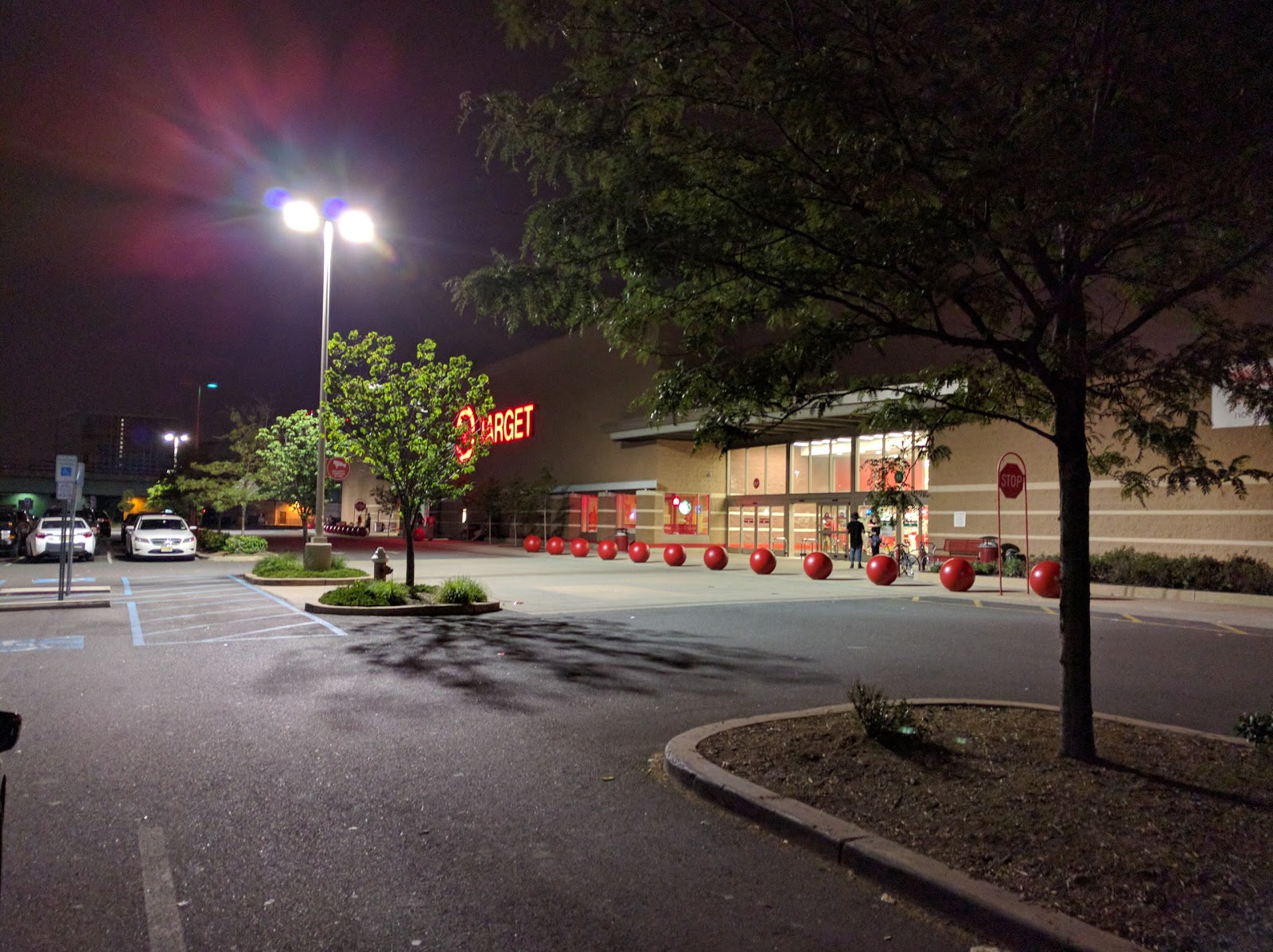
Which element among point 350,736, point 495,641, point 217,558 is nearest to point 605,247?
point 350,736

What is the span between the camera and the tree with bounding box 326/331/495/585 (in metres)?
15.7

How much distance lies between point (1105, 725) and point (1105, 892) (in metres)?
3.13

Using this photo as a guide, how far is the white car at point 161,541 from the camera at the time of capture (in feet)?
→ 97.6

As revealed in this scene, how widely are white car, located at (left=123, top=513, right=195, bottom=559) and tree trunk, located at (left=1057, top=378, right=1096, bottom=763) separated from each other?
99.7 ft

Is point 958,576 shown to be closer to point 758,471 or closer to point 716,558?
point 716,558

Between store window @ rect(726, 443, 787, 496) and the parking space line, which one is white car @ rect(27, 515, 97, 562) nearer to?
the parking space line

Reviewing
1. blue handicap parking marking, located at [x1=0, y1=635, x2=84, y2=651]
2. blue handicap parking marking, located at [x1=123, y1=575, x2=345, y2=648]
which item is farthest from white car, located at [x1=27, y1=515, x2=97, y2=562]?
blue handicap parking marking, located at [x1=0, y1=635, x2=84, y2=651]

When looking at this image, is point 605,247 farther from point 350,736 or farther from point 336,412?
point 336,412

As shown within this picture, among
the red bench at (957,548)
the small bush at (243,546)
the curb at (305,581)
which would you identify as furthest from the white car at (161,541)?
the red bench at (957,548)

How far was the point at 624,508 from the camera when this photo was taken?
41719 millimetres

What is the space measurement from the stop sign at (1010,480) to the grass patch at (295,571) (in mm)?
14296

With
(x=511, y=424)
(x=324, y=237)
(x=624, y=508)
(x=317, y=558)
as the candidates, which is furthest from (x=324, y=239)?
(x=511, y=424)

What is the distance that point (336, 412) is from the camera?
18.2 metres

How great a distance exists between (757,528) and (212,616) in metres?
26.5
